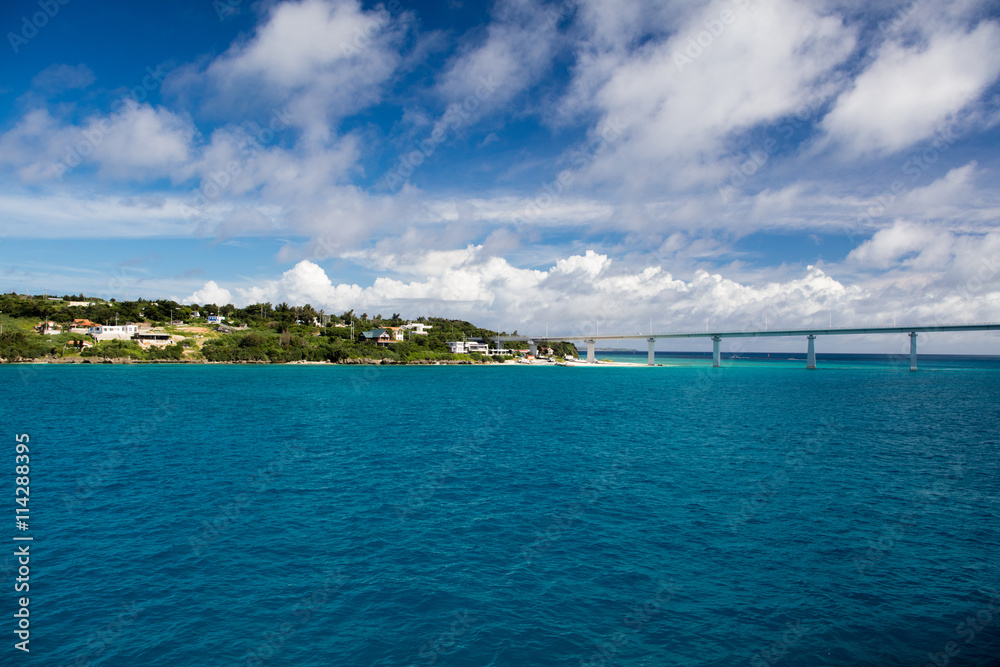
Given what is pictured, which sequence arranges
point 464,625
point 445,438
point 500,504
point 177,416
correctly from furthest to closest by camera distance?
1. point 177,416
2. point 445,438
3. point 500,504
4. point 464,625

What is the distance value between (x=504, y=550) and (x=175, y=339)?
599 feet

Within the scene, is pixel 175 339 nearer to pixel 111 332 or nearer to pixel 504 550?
pixel 111 332

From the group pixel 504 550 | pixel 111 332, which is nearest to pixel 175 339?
pixel 111 332

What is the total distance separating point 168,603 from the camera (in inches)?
535

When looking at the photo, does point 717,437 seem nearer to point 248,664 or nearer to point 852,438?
point 852,438

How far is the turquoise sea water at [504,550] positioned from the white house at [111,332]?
148 meters

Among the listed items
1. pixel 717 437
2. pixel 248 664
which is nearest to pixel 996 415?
pixel 717 437

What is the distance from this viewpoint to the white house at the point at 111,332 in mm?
156500

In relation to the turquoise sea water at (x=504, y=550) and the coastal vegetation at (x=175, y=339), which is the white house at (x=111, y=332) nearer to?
the coastal vegetation at (x=175, y=339)

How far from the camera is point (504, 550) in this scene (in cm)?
1758

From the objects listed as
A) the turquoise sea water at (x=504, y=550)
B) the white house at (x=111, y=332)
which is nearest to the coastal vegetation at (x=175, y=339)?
the white house at (x=111, y=332)

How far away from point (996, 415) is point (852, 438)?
31.8 meters

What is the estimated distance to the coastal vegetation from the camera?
143625mm

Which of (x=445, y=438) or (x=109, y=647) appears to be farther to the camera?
(x=445, y=438)
